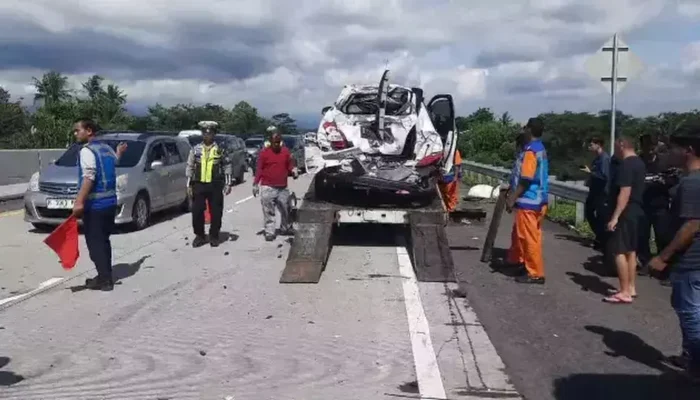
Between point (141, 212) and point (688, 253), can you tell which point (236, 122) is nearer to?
point (141, 212)

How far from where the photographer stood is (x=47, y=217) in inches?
554

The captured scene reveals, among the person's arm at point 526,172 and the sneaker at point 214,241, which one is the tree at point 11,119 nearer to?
the sneaker at point 214,241

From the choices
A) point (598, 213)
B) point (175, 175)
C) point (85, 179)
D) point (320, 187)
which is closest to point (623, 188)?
point (598, 213)

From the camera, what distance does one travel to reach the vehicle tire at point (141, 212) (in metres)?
14.6

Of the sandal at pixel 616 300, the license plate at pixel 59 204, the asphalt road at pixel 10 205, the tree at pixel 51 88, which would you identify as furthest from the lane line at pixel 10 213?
the tree at pixel 51 88

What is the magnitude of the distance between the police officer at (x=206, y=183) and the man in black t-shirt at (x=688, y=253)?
8.01 metres

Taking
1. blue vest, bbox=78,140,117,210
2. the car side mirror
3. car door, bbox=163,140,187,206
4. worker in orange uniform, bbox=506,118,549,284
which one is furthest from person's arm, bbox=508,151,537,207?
car door, bbox=163,140,187,206

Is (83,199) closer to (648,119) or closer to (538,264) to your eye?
(538,264)

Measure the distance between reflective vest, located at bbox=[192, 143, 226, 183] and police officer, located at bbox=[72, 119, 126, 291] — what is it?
3405mm

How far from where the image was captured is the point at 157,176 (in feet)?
52.4

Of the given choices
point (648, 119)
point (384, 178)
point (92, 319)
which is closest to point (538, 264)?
point (384, 178)

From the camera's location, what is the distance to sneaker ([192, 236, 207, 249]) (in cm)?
1264

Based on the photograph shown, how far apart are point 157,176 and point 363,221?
5877 mm

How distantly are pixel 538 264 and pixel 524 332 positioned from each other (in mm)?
2357
